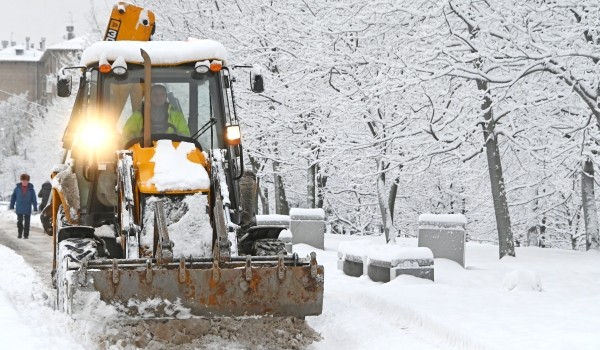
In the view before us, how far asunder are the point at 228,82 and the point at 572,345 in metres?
4.18

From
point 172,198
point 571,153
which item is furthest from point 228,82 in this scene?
point 571,153

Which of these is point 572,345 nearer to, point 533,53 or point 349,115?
point 533,53

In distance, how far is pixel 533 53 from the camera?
38.8ft

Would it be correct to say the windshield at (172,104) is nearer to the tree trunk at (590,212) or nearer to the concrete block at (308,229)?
the concrete block at (308,229)

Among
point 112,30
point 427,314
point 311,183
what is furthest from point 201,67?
point 311,183

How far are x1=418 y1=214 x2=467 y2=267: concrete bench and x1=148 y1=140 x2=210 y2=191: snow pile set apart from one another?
6636 millimetres

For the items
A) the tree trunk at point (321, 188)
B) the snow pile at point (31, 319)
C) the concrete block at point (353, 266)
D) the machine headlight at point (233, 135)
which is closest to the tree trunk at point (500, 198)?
the concrete block at point (353, 266)

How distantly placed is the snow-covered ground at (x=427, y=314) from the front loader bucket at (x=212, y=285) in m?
0.29

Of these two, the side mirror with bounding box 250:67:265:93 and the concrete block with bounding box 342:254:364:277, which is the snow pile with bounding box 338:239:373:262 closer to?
the concrete block with bounding box 342:254:364:277

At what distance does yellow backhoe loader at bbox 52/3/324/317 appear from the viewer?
7023 mm

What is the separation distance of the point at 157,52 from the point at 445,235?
6.81m

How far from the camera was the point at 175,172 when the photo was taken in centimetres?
788

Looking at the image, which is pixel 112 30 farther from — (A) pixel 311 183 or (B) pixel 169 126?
(A) pixel 311 183

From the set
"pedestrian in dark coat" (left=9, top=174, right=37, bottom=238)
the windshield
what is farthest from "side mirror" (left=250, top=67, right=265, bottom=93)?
"pedestrian in dark coat" (left=9, top=174, right=37, bottom=238)
